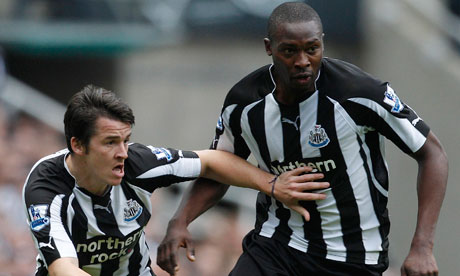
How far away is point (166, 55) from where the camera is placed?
13.2m

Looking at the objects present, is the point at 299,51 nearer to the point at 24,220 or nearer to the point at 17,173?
the point at 24,220

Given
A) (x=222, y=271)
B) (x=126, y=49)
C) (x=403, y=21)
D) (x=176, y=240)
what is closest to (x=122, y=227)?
(x=176, y=240)

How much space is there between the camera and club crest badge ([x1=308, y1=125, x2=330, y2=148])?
4672 mm

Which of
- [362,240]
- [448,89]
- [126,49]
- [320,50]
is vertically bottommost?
[362,240]

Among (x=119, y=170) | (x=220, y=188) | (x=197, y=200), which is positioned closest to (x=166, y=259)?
(x=197, y=200)

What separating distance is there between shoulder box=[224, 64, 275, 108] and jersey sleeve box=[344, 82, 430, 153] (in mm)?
466

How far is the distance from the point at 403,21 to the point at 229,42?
8.58ft

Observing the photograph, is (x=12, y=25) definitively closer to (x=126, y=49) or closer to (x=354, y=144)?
(x=126, y=49)

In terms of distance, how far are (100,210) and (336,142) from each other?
1293 mm

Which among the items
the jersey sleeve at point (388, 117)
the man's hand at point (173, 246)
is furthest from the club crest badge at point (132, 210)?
the jersey sleeve at point (388, 117)

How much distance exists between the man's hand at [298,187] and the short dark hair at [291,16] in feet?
2.38

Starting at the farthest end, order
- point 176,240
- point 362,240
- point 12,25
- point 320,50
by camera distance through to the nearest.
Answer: point 12,25
point 176,240
point 362,240
point 320,50

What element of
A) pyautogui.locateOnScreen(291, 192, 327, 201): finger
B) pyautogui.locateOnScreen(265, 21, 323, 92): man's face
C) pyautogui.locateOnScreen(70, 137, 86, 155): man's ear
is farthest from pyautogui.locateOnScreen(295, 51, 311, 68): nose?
pyautogui.locateOnScreen(70, 137, 86, 155): man's ear

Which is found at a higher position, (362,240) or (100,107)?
(100,107)
